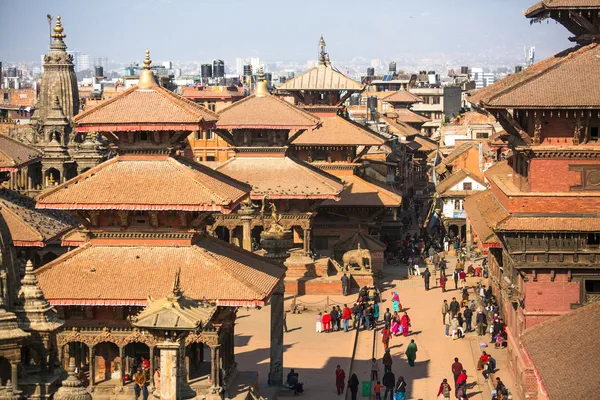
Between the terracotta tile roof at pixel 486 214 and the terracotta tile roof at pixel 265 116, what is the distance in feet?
41.2

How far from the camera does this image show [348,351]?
1759 inches

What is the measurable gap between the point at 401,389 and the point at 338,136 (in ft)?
101

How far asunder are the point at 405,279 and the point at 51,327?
4078 cm

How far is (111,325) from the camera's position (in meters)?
33.4

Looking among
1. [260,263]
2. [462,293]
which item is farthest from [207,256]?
[462,293]

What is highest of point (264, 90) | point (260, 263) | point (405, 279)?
point (264, 90)

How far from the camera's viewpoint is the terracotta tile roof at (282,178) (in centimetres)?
5719

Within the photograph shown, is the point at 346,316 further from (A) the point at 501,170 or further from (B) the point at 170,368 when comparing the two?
(B) the point at 170,368

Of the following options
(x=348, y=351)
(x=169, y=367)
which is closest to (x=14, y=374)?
(x=169, y=367)

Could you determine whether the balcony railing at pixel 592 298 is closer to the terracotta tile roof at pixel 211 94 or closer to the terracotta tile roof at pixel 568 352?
the terracotta tile roof at pixel 568 352

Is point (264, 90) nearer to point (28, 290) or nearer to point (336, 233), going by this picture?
point (336, 233)

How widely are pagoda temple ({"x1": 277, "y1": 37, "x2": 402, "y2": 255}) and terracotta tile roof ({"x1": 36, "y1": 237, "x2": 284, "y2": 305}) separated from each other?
96.3 ft

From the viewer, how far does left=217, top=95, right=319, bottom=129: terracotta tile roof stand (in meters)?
58.7

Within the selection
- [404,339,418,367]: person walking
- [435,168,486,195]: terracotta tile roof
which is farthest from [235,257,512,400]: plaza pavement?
[435,168,486,195]: terracotta tile roof
